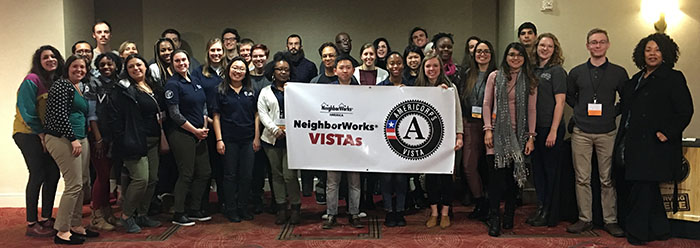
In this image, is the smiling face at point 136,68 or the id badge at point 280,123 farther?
the id badge at point 280,123

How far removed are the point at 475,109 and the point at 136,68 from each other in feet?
8.26

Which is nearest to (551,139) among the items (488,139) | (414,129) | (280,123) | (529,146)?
(529,146)

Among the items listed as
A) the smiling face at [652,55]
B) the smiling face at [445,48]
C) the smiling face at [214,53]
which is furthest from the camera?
the smiling face at [445,48]

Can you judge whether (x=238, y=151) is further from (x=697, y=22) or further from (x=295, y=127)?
(x=697, y=22)

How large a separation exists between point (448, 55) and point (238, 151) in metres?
2.04

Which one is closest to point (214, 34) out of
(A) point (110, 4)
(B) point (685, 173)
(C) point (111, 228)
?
(A) point (110, 4)

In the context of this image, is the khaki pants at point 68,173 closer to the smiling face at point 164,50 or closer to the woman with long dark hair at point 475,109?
the smiling face at point 164,50

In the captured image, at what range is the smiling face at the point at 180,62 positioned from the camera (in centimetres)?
382

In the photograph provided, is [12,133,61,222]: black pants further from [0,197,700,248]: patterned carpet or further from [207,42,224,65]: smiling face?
[207,42,224,65]: smiling face

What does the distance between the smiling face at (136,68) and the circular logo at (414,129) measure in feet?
6.03

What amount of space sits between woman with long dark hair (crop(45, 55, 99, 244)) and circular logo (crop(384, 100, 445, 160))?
85.5 inches

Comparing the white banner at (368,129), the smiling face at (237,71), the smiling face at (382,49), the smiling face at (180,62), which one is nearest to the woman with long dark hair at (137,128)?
the smiling face at (180,62)

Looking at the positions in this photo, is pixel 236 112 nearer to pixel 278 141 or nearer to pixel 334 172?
pixel 278 141

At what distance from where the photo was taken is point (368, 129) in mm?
3893
